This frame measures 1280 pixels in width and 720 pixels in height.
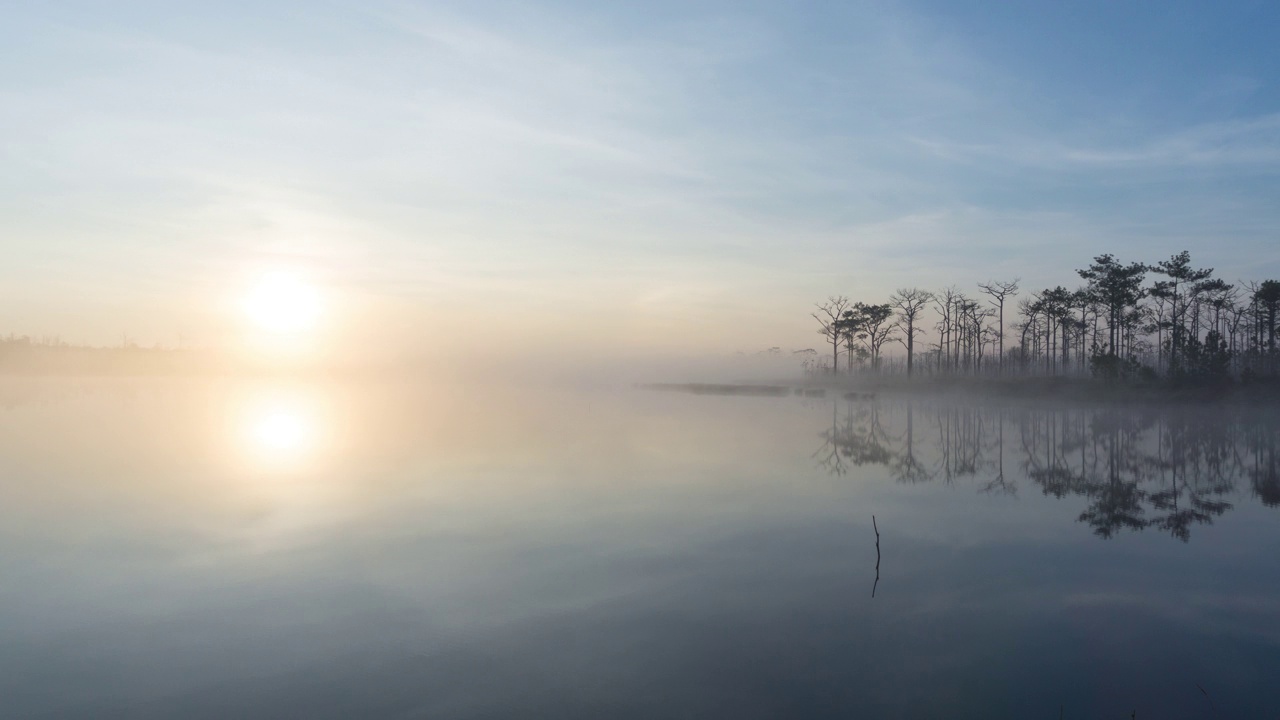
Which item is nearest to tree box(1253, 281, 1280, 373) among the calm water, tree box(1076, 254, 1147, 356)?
tree box(1076, 254, 1147, 356)

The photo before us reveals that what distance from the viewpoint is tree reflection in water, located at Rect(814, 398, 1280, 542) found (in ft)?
50.7

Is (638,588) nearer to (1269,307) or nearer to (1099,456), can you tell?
(1099,456)

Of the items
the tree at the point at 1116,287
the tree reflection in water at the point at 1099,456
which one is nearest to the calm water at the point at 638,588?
the tree reflection in water at the point at 1099,456

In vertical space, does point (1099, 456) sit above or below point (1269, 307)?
below

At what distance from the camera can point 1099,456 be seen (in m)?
22.9

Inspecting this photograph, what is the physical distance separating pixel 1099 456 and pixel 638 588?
65.3 feet

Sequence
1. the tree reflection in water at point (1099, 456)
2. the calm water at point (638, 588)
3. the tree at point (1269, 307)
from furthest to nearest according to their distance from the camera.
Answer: the tree at point (1269, 307) → the tree reflection in water at point (1099, 456) → the calm water at point (638, 588)

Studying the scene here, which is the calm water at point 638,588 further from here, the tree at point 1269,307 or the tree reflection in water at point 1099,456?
the tree at point 1269,307

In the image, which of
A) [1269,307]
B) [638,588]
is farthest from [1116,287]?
[638,588]

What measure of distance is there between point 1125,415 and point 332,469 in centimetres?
3960

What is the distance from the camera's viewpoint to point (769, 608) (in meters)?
8.57

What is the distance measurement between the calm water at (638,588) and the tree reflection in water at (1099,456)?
0.74ft

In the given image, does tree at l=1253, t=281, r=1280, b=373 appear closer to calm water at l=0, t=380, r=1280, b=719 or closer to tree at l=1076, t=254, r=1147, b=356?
tree at l=1076, t=254, r=1147, b=356

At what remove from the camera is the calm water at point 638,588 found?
21.5ft
